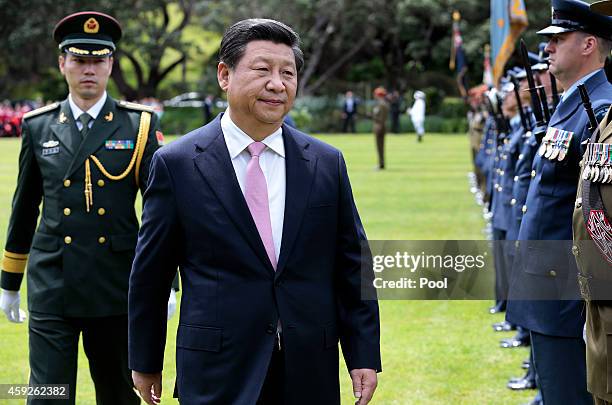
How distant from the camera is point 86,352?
5.28m

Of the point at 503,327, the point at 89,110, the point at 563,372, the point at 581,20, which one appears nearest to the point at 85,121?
the point at 89,110

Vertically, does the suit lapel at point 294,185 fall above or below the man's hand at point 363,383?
above

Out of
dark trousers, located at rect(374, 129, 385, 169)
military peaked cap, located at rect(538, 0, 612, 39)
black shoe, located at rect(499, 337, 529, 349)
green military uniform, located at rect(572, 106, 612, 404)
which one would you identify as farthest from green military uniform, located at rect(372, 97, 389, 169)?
green military uniform, located at rect(572, 106, 612, 404)

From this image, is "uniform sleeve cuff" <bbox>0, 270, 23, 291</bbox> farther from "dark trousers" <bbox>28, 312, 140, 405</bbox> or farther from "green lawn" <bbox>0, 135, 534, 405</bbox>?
"green lawn" <bbox>0, 135, 534, 405</bbox>

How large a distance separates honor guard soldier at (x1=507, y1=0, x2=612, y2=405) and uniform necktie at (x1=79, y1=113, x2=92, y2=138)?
7.49ft

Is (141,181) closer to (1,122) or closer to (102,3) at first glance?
(1,122)

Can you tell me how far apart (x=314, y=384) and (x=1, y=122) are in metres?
47.4

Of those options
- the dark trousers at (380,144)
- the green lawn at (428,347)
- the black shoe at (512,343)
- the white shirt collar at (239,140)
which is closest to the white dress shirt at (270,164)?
the white shirt collar at (239,140)

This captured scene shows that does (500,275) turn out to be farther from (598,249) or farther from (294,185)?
(294,185)

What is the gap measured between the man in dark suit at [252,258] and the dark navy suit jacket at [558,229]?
1641 mm

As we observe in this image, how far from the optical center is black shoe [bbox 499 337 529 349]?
8344 mm

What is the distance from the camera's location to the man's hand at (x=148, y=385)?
3.66 meters

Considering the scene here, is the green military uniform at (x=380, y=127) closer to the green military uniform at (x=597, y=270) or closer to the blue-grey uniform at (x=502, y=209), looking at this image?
the blue-grey uniform at (x=502, y=209)

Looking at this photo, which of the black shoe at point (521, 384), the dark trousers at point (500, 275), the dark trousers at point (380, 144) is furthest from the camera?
the dark trousers at point (380, 144)
